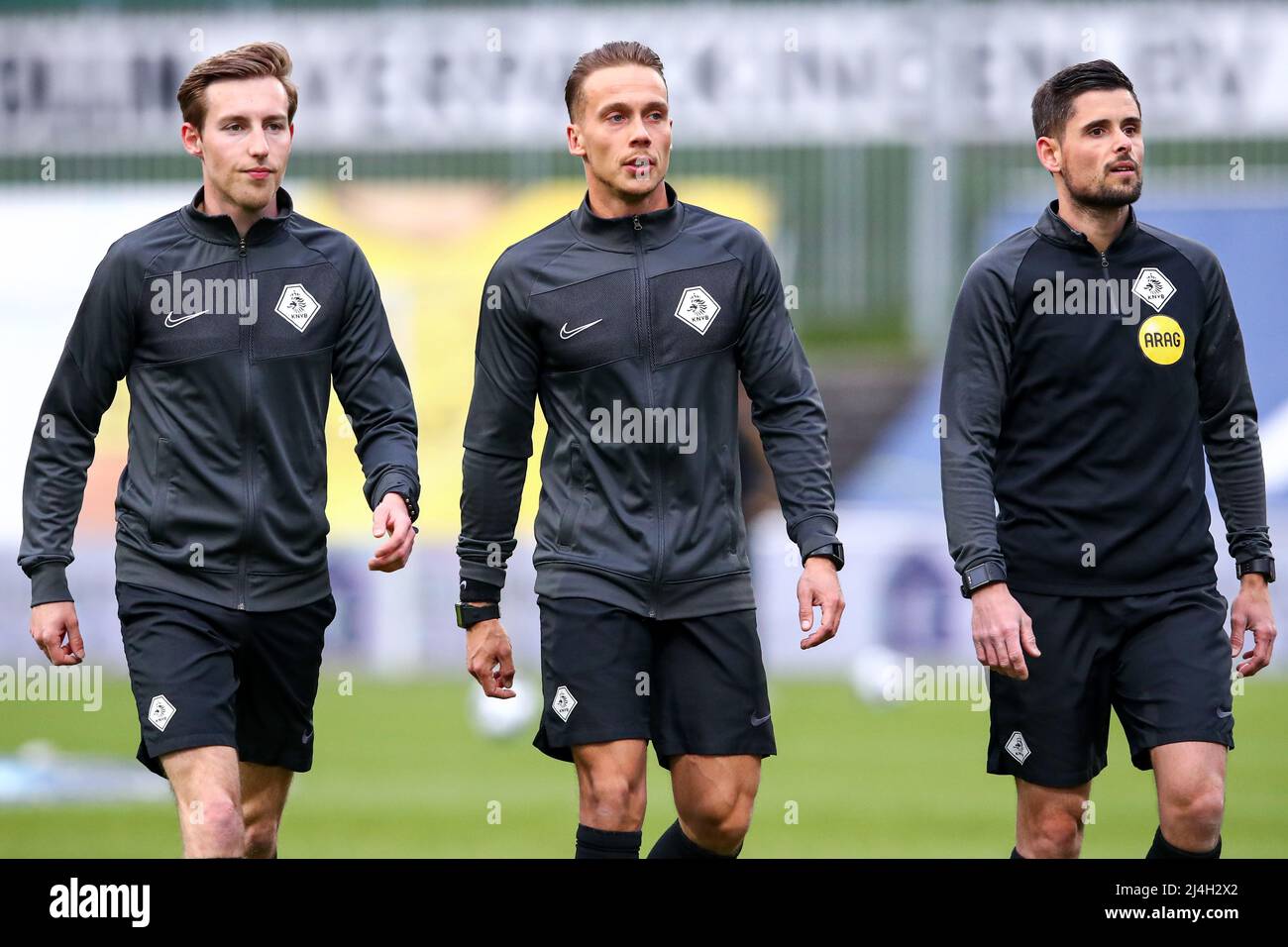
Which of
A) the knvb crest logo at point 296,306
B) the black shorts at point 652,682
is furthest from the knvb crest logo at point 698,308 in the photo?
the knvb crest logo at point 296,306

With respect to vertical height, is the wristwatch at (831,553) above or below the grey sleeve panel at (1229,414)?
below

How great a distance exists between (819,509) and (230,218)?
70.9 inches

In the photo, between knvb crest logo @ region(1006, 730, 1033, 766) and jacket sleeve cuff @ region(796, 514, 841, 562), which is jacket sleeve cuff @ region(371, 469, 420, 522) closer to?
jacket sleeve cuff @ region(796, 514, 841, 562)

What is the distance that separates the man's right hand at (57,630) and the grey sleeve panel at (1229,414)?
3.12 m

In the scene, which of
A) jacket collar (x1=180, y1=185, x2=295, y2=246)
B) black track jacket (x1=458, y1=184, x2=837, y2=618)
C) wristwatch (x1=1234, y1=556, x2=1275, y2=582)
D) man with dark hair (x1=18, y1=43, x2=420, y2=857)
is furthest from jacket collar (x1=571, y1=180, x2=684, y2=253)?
wristwatch (x1=1234, y1=556, x2=1275, y2=582)

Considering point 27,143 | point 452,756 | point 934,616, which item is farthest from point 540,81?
point 452,756

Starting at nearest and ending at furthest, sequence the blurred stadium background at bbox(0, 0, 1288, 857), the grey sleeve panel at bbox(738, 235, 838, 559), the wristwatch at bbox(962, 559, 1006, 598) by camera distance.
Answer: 1. the wristwatch at bbox(962, 559, 1006, 598)
2. the grey sleeve panel at bbox(738, 235, 838, 559)
3. the blurred stadium background at bbox(0, 0, 1288, 857)

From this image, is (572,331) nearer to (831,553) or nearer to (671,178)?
(831,553)

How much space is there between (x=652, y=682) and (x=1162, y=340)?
1.65m

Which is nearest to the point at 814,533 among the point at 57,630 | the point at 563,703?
the point at 563,703

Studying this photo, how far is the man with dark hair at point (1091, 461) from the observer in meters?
5.54

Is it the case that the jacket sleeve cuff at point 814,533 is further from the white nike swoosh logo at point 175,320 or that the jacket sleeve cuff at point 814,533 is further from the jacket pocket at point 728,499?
the white nike swoosh logo at point 175,320

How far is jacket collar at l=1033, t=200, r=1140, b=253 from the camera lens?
5.68 meters

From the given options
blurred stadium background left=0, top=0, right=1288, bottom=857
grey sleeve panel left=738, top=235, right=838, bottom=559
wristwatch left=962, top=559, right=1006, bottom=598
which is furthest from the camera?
blurred stadium background left=0, top=0, right=1288, bottom=857
